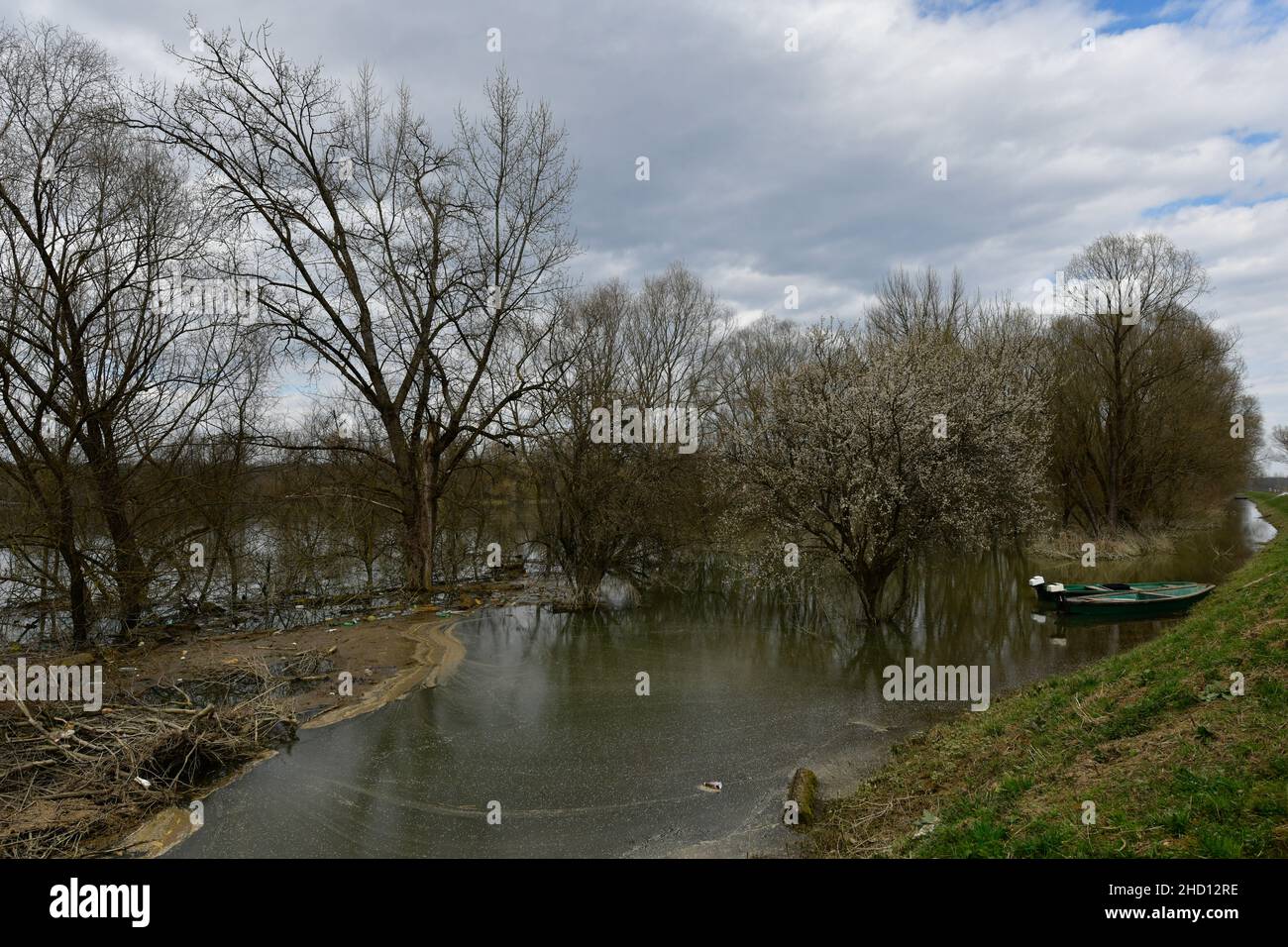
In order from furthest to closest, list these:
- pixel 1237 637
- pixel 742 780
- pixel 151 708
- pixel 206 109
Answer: pixel 206 109, pixel 151 708, pixel 742 780, pixel 1237 637

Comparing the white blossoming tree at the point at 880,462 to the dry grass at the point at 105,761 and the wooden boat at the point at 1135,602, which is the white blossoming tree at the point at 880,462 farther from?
the dry grass at the point at 105,761

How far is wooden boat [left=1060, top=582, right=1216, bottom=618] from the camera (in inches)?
635

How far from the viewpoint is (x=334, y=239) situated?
19578mm

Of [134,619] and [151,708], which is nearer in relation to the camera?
[151,708]

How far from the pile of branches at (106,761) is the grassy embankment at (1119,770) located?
22.5 feet

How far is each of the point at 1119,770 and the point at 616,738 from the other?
5805 mm

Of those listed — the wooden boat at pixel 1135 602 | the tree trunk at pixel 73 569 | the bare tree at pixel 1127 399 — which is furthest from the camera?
the bare tree at pixel 1127 399

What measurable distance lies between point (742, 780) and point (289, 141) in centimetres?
1891

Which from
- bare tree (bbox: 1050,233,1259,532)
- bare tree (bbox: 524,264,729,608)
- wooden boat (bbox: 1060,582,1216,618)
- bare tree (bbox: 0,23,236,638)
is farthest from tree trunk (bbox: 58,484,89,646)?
bare tree (bbox: 1050,233,1259,532)

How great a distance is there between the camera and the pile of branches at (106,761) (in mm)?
6789

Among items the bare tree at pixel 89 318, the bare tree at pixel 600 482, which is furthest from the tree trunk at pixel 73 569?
the bare tree at pixel 600 482

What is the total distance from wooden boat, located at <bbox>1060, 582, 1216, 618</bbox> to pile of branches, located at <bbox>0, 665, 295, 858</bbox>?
1631 centimetres
